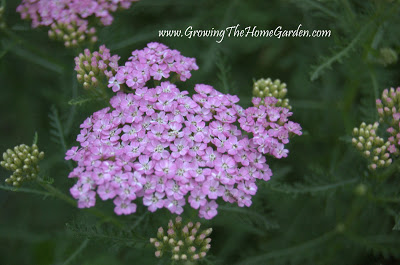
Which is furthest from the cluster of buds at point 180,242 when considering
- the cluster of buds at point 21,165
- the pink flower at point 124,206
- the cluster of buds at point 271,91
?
the cluster of buds at point 271,91

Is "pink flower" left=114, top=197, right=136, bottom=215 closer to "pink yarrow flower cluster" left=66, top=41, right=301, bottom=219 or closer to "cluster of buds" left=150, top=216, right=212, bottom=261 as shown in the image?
"pink yarrow flower cluster" left=66, top=41, right=301, bottom=219

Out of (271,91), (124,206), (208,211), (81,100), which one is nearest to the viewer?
(124,206)

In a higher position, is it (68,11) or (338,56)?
(68,11)

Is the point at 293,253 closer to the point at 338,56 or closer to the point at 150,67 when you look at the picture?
the point at 338,56

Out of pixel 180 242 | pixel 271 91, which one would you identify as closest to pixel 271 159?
pixel 271 91

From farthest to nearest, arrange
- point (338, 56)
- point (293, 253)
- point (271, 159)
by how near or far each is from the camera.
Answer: point (293, 253) → point (271, 159) → point (338, 56)

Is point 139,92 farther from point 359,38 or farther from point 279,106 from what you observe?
point 359,38
